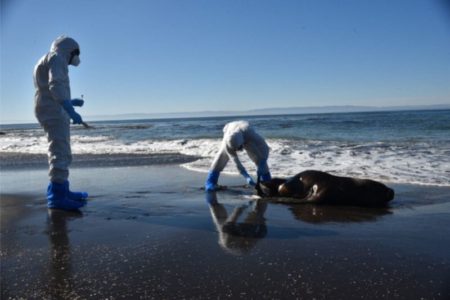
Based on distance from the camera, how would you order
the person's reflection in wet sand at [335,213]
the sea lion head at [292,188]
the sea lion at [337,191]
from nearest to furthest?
1. the person's reflection in wet sand at [335,213]
2. the sea lion at [337,191]
3. the sea lion head at [292,188]

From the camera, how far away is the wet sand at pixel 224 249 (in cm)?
302

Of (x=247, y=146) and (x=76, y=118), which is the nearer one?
(x=76, y=118)

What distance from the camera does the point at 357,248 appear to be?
154 inches

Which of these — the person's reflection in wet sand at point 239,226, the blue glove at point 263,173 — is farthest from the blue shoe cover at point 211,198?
the blue glove at point 263,173

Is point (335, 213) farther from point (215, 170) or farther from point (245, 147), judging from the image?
point (215, 170)

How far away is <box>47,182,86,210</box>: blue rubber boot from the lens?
5.76m

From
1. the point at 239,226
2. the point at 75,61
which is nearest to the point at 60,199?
the point at 75,61

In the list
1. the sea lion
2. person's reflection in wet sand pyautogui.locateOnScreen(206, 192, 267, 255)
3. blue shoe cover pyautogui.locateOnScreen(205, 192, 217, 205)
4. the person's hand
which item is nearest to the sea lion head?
the sea lion

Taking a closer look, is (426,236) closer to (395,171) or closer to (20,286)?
(20,286)

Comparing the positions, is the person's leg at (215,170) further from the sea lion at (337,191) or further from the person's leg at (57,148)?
the person's leg at (57,148)

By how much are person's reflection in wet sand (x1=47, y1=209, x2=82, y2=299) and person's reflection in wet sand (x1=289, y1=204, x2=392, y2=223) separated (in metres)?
2.77

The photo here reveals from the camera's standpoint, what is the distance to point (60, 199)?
19.1 ft

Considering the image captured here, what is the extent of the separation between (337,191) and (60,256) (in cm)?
399

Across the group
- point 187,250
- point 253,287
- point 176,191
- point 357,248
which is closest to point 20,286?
point 187,250
